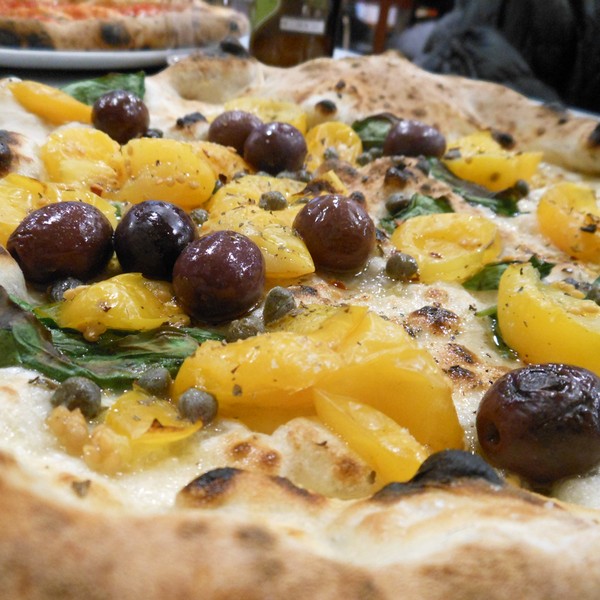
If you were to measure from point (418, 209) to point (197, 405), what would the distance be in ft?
7.08

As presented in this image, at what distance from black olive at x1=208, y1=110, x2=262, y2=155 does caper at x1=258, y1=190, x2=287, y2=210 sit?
3.32ft

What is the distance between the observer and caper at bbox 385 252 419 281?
123 inches

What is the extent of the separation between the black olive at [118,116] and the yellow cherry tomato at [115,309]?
190 cm

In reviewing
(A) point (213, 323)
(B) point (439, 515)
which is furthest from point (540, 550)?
(A) point (213, 323)

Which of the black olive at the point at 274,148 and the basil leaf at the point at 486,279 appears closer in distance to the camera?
the basil leaf at the point at 486,279

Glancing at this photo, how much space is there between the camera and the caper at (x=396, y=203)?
12.6ft

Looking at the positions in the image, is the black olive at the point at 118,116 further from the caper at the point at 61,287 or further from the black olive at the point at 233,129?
the caper at the point at 61,287

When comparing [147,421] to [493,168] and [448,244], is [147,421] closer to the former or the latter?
[448,244]

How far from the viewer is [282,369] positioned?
211 cm

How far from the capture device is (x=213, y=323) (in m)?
2.71

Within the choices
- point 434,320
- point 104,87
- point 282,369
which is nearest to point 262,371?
point 282,369

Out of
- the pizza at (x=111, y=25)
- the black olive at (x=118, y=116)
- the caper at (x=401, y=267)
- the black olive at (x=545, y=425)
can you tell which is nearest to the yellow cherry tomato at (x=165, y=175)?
the black olive at (x=118, y=116)

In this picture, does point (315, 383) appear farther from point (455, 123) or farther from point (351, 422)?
point (455, 123)

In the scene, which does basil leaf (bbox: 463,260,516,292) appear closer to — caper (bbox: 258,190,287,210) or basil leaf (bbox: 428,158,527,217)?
basil leaf (bbox: 428,158,527,217)
